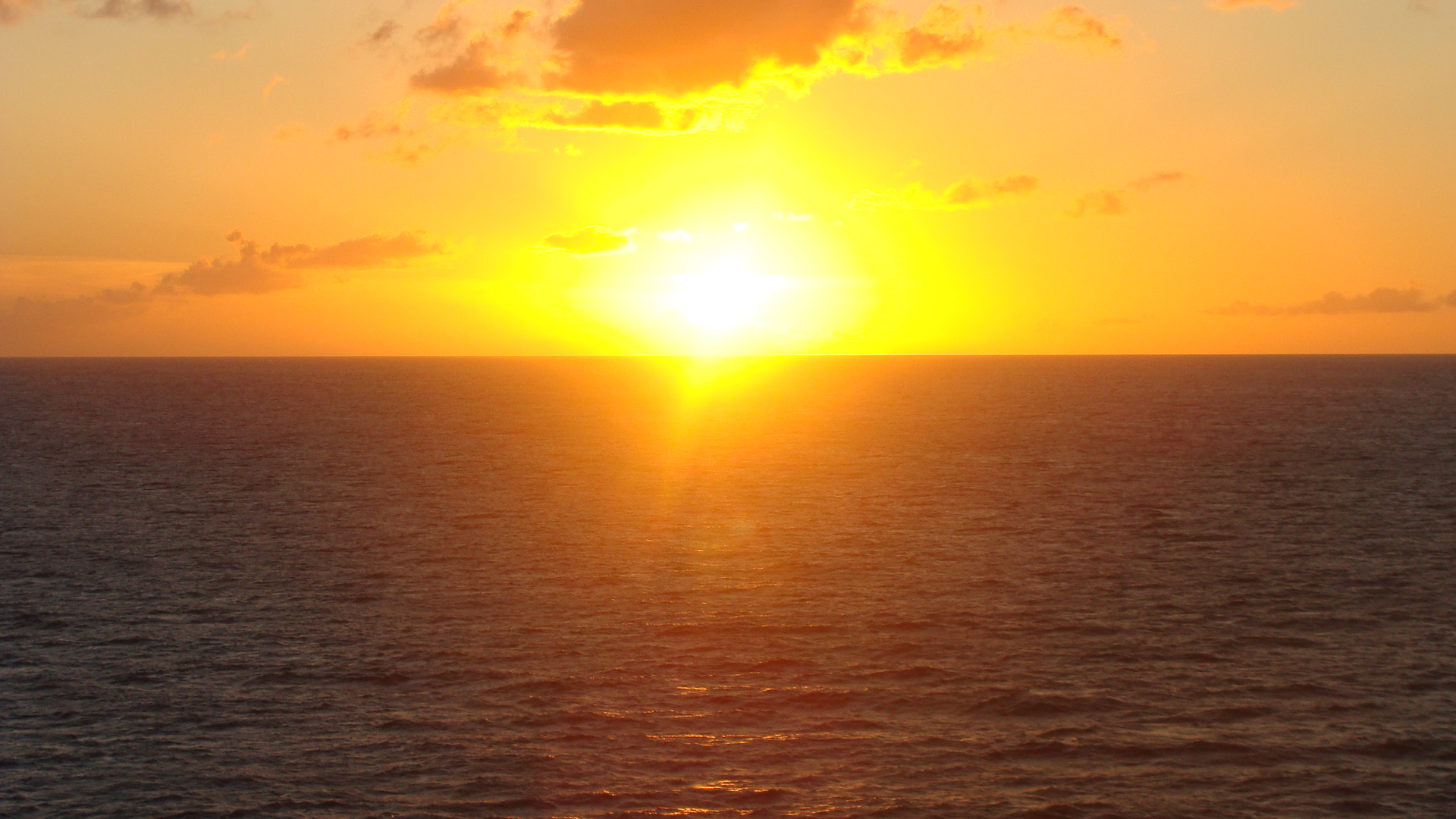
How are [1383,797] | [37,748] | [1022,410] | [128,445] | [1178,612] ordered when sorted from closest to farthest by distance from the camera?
[1383,797] → [37,748] → [1178,612] → [128,445] → [1022,410]

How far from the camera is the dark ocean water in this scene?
31.7 meters

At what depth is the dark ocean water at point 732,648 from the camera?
3170 cm

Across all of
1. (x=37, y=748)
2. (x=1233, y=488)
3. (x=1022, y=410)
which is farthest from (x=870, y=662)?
(x=1022, y=410)

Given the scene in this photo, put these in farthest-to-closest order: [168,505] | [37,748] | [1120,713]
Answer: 1. [168,505]
2. [1120,713]
3. [37,748]

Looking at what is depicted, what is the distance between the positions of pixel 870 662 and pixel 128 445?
111 metres

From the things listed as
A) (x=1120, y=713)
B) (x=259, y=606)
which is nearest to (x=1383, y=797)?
(x=1120, y=713)

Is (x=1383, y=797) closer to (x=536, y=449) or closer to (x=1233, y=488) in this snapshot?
(x=1233, y=488)

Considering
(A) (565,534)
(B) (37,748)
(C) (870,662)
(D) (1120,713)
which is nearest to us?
(B) (37,748)

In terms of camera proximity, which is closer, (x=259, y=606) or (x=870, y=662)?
(x=870, y=662)

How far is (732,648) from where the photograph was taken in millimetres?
44438

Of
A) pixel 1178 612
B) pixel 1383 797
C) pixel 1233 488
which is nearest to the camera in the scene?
pixel 1383 797

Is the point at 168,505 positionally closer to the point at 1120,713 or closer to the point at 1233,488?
the point at 1120,713

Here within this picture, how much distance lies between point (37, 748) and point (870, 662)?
2904 centimetres

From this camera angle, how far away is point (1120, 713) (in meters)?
36.7
